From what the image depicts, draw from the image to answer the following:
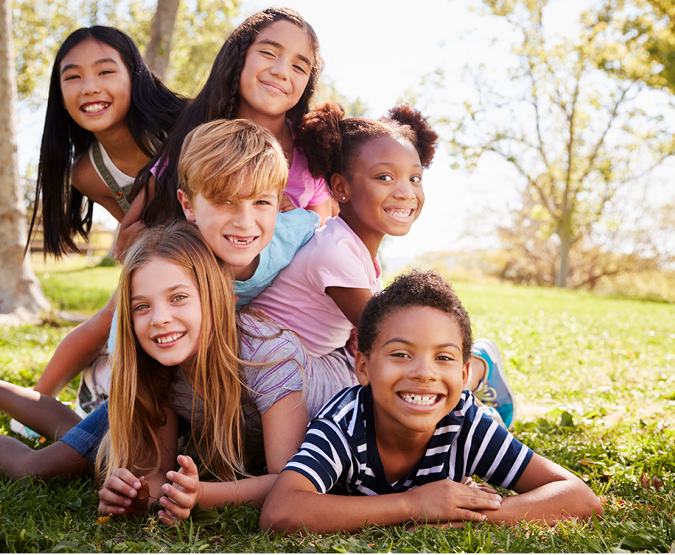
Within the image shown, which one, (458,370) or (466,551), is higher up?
(458,370)

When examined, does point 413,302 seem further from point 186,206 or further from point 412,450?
point 186,206

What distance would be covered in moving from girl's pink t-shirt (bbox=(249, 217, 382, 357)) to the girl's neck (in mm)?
63

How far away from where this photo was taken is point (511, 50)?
2348 cm

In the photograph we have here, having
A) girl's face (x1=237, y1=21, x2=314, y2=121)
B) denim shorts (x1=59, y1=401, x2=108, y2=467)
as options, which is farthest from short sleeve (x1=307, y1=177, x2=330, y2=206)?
denim shorts (x1=59, y1=401, x2=108, y2=467)

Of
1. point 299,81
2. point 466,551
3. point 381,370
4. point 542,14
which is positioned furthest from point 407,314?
point 542,14

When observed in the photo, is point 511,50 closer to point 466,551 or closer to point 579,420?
point 579,420

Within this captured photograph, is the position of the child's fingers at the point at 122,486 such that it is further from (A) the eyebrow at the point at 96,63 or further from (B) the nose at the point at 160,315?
(A) the eyebrow at the point at 96,63

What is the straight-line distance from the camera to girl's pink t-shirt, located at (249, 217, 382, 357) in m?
2.95

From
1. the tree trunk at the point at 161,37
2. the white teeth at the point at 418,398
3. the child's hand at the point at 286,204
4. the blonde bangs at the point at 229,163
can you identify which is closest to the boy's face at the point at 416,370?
the white teeth at the point at 418,398

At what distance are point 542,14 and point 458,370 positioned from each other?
2485 cm

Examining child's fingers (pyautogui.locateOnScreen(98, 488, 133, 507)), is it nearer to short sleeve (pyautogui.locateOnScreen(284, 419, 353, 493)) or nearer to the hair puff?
short sleeve (pyautogui.locateOnScreen(284, 419, 353, 493))

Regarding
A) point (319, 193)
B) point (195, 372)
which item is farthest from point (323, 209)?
point (195, 372)

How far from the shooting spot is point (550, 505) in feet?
→ 7.43

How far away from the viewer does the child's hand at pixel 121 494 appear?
2254mm
